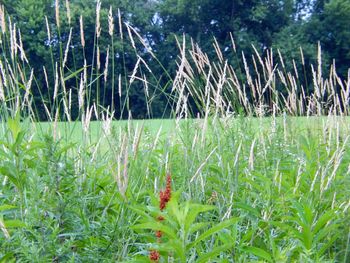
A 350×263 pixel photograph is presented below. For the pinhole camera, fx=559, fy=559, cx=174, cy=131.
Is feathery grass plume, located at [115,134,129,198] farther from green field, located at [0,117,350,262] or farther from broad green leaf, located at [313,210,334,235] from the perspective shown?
broad green leaf, located at [313,210,334,235]

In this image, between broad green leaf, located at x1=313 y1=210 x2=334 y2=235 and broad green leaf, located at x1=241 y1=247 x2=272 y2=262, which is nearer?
broad green leaf, located at x1=241 y1=247 x2=272 y2=262

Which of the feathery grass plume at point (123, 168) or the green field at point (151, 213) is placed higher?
the feathery grass plume at point (123, 168)

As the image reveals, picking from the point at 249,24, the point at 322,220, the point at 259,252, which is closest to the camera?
the point at 259,252

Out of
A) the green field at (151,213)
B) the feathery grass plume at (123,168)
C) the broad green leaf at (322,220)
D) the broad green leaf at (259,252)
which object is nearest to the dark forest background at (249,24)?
the green field at (151,213)

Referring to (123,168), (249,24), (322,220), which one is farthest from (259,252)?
(249,24)

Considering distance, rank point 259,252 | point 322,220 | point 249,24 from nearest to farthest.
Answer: point 259,252, point 322,220, point 249,24

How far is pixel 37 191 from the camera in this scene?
1.69 metres

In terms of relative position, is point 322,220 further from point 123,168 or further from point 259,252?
point 123,168

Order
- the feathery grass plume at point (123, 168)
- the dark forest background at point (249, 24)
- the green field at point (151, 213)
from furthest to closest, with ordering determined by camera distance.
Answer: the dark forest background at point (249, 24) → the feathery grass plume at point (123, 168) → the green field at point (151, 213)

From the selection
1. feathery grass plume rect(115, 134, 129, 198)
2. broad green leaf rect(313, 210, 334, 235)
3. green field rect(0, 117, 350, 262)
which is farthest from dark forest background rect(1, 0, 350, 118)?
broad green leaf rect(313, 210, 334, 235)

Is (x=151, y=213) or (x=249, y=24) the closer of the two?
(x=151, y=213)

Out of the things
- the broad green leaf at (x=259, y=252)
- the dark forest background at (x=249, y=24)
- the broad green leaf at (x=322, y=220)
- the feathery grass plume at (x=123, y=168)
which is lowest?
the broad green leaf at (x=259, y=252)

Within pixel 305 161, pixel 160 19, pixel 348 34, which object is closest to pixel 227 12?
pixel 160 19

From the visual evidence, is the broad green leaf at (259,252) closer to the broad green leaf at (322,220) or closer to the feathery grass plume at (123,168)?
the broad green leaf at (322,220)
